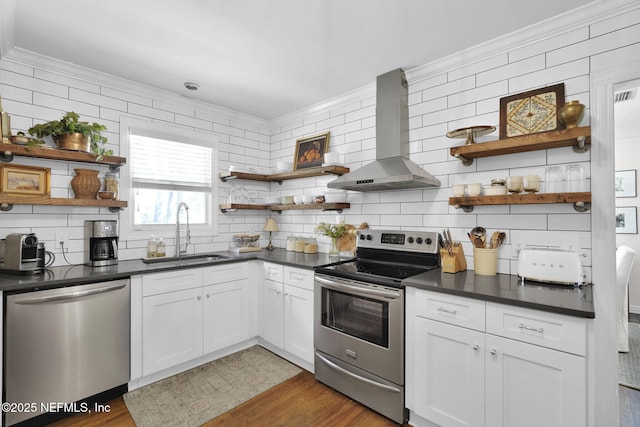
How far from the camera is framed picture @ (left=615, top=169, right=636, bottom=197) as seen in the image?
4383 mm

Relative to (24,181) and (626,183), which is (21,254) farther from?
(626,183)

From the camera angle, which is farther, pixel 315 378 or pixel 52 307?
pixel 315 378

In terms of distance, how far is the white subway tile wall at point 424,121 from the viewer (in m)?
1.92

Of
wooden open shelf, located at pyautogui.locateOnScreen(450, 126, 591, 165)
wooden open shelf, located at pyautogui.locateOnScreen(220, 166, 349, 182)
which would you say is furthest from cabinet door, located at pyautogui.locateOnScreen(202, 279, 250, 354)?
wooden open shelf, located at pyautogui.locateOnScreen(450, 126, 591, 165)

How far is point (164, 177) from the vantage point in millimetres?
3113

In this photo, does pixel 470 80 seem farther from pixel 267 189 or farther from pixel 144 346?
pixel 144 346

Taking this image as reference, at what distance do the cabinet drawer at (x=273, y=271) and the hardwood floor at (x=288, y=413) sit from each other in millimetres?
911

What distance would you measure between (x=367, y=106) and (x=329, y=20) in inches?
43.9

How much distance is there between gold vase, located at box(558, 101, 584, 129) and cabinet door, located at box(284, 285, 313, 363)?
2068 millimetres

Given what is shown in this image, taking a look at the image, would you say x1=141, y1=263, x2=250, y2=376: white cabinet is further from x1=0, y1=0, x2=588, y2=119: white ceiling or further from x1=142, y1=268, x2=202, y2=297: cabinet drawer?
x1=0, y1=0, x2=588, y2=119: white ceiling

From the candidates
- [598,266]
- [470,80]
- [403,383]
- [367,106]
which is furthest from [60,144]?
[598,266]

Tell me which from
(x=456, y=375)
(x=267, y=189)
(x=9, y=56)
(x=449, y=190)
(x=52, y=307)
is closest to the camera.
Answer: (x=456, y=375)

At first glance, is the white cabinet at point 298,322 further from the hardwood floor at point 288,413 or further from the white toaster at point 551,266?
the white toaster at point 551,266

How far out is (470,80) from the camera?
235 centimetres
